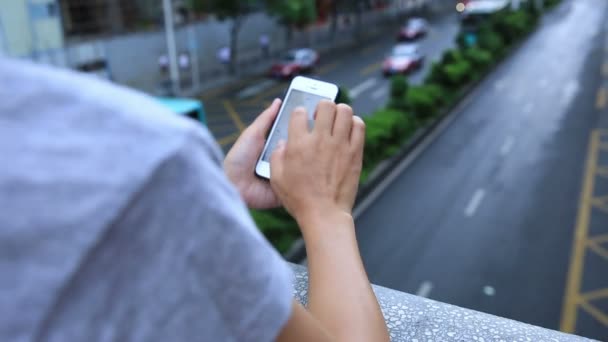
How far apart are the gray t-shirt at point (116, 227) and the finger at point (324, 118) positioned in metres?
0.40

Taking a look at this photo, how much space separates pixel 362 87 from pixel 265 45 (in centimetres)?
640

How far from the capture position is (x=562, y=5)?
44.1 meters

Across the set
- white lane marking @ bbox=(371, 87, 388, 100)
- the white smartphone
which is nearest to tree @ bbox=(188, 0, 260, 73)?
white lane marking @ bbox=(371, 87, 388, 100)

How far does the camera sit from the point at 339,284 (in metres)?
0.91

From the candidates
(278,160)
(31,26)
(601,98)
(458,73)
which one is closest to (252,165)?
(278,160)

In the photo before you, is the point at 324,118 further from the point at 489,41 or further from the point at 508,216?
the point at 489,41

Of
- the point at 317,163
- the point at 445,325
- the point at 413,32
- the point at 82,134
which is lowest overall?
the point at 413,32

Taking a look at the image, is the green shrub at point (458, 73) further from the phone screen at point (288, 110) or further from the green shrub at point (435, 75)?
the phone screen at point (288, 110)

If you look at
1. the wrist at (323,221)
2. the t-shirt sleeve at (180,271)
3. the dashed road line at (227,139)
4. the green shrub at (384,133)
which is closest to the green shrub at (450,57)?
the green shrub at (384,133)

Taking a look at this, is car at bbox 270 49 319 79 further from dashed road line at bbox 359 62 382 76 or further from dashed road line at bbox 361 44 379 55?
dashed road line at bbox 361 44 379 55

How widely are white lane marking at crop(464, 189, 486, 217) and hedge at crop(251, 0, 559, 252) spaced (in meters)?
2.02

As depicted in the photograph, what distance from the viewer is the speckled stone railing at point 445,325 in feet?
4.87

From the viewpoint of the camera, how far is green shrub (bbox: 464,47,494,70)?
20.3 m

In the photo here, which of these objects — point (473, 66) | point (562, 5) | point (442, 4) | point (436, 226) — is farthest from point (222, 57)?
point (562, 5)
